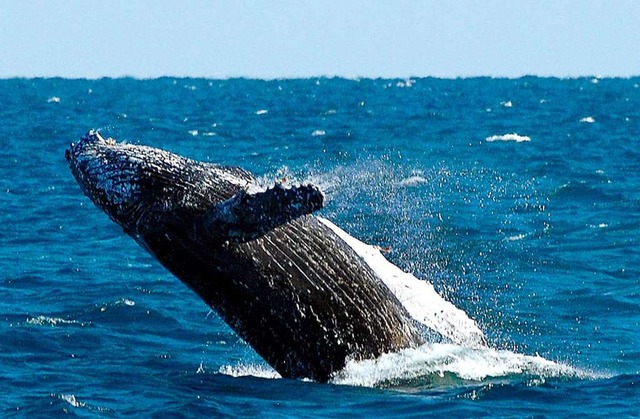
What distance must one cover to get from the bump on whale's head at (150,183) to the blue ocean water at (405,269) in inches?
60.7

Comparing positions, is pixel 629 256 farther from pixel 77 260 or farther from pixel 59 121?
pixel 59 121

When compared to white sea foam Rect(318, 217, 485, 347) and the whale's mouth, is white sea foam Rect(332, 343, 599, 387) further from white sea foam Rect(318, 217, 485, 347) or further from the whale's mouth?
the whale's mouth

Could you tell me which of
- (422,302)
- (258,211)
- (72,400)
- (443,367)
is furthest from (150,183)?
(443,367)

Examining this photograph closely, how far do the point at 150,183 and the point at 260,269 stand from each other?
1.18 meters

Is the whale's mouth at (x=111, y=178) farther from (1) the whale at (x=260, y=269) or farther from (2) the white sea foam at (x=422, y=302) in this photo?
(2) the white sea foam at (x=422, y=302)

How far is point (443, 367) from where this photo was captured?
10.9 meters

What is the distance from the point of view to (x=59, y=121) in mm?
57781

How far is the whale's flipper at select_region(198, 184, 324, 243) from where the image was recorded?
29.6ft

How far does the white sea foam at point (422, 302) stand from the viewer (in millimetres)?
10945

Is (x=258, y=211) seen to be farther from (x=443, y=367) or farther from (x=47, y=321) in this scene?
(x=47, y=321)

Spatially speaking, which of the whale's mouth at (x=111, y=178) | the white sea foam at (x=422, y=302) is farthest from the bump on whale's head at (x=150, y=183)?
the white sea foam at (x=422, y=302)

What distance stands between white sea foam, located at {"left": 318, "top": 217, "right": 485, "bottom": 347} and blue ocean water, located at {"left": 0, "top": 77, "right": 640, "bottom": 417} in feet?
0.82

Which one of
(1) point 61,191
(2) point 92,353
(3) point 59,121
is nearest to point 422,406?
(2) point 92,353

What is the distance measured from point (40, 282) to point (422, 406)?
8.24m
